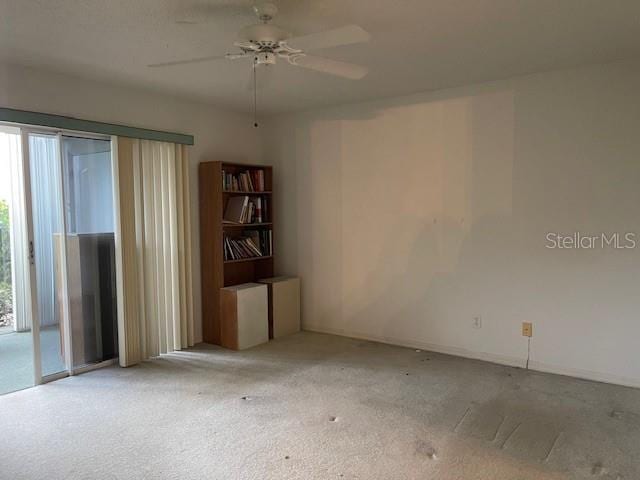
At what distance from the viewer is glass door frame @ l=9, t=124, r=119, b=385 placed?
3.44 metres

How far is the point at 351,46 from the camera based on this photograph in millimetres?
2986

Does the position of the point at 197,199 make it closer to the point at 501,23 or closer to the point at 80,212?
the point at 80,212

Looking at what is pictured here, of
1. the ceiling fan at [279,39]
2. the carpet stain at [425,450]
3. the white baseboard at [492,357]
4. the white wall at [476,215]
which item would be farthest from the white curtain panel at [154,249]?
the carpet stain at [425,450]

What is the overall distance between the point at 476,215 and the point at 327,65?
209cm

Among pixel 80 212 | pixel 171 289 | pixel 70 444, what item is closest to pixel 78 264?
pixel 80 212

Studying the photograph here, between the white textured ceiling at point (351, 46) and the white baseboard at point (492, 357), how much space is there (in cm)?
230

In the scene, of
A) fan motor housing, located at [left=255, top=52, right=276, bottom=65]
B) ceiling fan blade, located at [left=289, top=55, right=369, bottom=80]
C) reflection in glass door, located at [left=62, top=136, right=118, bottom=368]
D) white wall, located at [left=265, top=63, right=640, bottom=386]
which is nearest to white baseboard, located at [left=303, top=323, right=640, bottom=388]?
white wall, located at [left=265, top=63, right=640, bottom=386]

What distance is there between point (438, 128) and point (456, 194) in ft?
2.00

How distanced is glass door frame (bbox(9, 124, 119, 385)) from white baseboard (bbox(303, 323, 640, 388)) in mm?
2274

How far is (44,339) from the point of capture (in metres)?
3.66

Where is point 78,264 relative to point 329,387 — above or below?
above

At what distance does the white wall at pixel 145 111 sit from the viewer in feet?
11.1

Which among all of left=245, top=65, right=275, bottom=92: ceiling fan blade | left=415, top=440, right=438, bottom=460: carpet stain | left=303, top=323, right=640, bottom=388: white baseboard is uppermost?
left=245, top=65, right=275, bottom=92: ceiling fan blade

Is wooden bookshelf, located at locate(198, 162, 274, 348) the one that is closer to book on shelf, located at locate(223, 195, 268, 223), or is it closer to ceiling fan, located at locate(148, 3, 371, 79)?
book on shelf, located at locate(223, 195, 268, 223)
